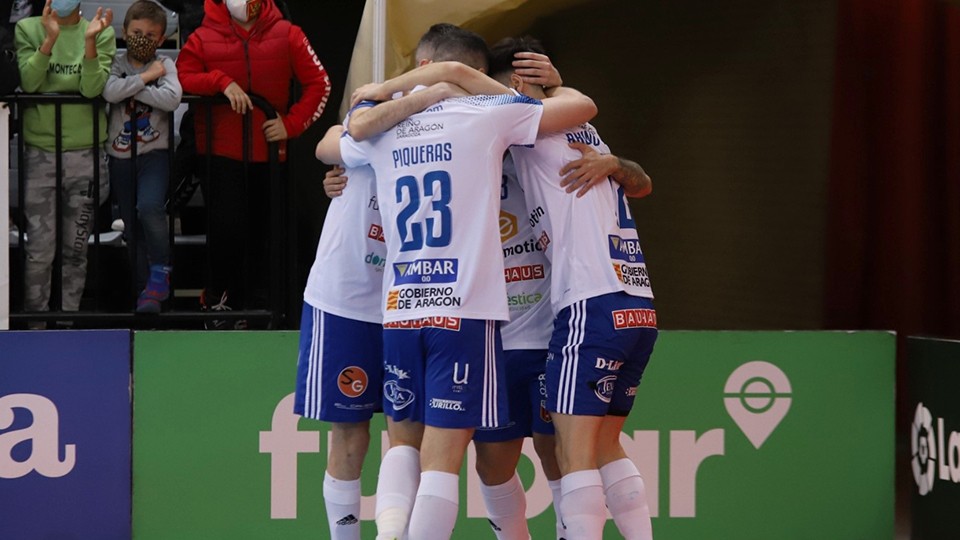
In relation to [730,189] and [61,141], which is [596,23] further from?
[61,141]

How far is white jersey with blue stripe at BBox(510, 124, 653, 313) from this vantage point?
4.64 meters

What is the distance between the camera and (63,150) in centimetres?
662

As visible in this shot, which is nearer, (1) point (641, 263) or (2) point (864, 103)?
(1) point (641, 263)

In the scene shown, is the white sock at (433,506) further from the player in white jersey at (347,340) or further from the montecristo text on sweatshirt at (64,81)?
the montecristo text on sweatshirt at (64,81)

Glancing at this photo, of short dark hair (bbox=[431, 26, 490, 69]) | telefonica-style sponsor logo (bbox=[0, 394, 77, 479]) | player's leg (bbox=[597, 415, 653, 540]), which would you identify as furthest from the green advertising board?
short dark hair (bbox=[431, 26, 490, 69])

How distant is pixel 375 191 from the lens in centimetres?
502

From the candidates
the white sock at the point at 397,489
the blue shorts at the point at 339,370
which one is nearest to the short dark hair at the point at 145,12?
the blue shorts at the point at 339,370

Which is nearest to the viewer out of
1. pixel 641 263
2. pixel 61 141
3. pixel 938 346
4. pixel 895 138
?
pixel 641 263

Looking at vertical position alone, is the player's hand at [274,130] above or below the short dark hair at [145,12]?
below

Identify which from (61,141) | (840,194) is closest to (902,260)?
(840,194)

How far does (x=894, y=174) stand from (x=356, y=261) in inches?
140

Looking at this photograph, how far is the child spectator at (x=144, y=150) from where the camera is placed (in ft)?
21.6

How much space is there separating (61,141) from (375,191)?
228cm

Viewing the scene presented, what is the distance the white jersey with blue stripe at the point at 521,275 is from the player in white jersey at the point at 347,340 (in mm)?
471
